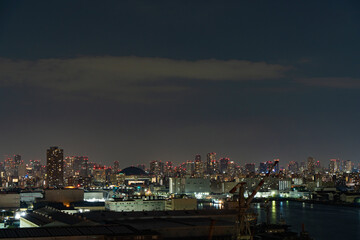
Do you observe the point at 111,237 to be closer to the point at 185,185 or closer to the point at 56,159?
the point at 185,185

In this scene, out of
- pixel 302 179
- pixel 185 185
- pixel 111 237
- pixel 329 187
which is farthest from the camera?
pixel 302 179

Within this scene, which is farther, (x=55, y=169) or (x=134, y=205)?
(x=55, y=169)

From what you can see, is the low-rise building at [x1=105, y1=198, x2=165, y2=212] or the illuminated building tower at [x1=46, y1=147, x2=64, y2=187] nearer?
the low-rise building at [x1=105, y1=198, x2=165, y2=212]

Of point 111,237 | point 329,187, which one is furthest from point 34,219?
point 329,187

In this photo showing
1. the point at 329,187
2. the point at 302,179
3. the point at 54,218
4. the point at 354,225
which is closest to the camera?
the point at 54,218

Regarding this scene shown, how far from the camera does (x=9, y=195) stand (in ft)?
81.0

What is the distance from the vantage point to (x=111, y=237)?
32.6 ft

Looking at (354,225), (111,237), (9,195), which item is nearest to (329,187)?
(354,225)

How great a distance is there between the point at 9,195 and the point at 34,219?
9.65 metres

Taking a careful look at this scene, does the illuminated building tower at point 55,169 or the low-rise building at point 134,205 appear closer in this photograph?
the low-rise building at point 134,205

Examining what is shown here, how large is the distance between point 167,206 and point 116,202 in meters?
2.11

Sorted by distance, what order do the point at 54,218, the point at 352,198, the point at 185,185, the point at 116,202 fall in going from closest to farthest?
the point at 54,218
the point at 116,202
the point at 352,198
the point at 185,185

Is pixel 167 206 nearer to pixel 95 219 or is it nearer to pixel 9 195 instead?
pixel 9 195

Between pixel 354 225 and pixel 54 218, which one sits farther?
pixel 354 225
